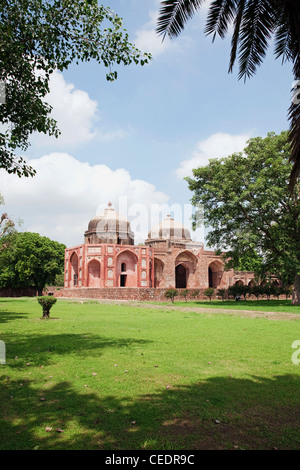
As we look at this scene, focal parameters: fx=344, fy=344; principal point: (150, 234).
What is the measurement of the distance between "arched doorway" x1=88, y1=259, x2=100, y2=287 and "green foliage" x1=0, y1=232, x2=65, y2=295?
681 centimetres

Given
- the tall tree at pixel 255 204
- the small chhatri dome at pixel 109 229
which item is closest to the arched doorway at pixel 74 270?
the small chhatri dome at pixel 109 229

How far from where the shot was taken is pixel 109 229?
41000 mm

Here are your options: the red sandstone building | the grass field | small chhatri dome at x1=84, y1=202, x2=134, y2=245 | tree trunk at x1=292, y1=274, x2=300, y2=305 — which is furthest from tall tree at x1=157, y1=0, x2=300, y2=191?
small chhatri dome at x1=84, y1=202, x2=134, y2=245

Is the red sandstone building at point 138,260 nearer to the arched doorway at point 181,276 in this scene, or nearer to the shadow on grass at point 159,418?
the arched doorway at point 181,276

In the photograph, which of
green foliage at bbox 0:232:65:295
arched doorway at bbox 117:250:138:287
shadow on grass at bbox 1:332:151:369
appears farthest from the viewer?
green foliage at bbox 0:232:65:295

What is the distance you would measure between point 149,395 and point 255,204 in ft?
58.5

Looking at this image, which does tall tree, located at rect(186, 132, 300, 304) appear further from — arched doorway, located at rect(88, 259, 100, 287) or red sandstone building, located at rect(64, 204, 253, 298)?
arched doorway, located at rect(88, 259, 100, 287)

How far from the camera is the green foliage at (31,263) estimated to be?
130 feet

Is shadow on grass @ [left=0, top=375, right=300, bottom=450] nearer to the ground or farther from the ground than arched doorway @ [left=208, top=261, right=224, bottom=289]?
nearer to the ground

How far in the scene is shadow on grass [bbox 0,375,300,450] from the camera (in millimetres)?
2809

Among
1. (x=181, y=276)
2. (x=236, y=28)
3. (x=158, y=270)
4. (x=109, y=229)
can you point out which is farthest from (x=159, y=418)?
(x=181, y=276)

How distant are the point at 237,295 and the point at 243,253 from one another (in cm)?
689

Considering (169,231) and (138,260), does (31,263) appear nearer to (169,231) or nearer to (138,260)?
(138,260)
